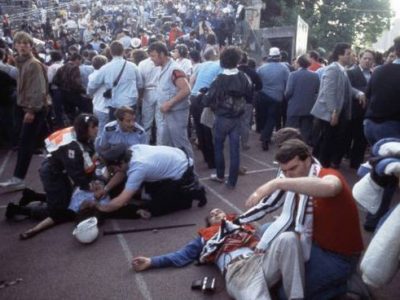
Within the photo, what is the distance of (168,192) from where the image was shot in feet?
17.1

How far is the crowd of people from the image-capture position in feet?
10.2

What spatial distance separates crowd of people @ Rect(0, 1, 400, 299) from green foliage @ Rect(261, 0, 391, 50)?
63.8 feet

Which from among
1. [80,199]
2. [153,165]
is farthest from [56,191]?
[153,165]

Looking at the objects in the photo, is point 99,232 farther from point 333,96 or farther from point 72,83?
point 72,83

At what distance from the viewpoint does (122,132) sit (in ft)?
18.1

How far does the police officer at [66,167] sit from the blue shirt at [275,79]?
407cm

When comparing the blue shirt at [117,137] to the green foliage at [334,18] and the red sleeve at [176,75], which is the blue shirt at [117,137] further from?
the green foliage at [334,18]

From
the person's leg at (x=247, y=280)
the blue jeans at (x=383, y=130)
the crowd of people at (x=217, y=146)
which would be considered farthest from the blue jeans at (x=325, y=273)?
the blue jeans at (x=383, y=130)

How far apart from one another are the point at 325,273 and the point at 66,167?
2.90 m

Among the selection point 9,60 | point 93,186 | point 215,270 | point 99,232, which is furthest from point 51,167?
point 9,60

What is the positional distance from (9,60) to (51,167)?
4246mm

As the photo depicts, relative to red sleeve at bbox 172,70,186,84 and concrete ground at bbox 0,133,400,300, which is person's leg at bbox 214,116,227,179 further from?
red sleeve at bbox 172,70,186,84

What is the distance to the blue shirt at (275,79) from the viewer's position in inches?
321

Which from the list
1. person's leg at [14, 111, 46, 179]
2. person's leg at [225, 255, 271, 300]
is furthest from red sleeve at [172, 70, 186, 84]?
person's leg at [225, 255, 271, 300]
